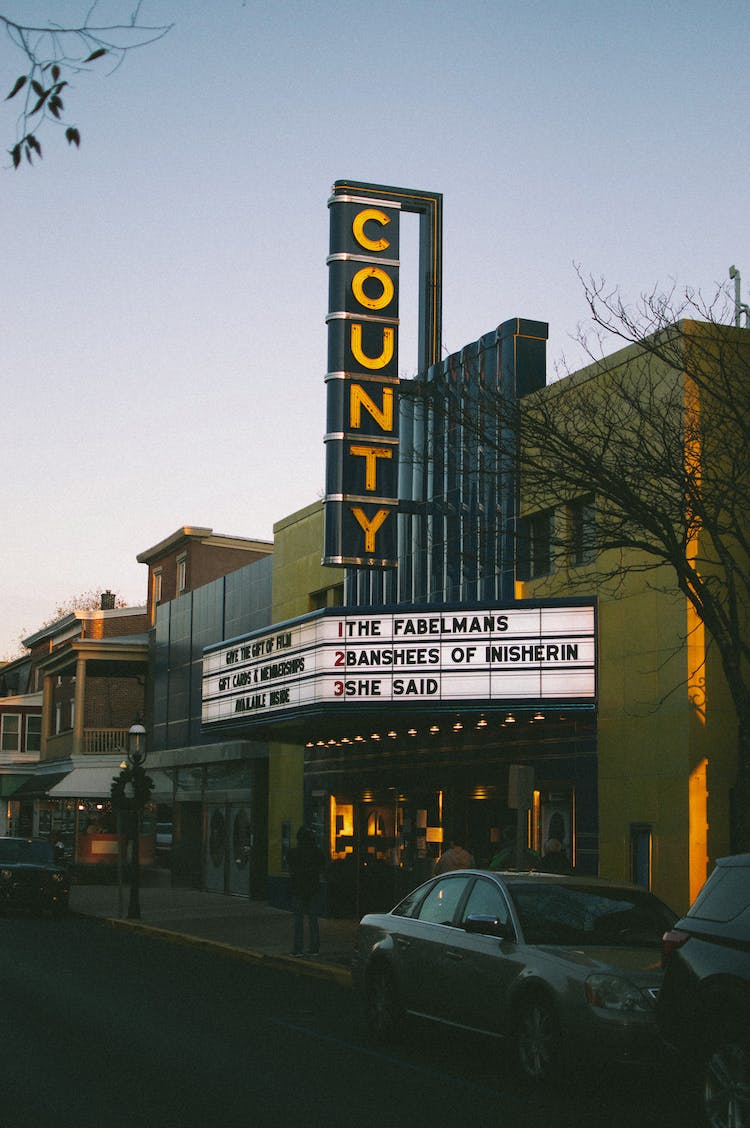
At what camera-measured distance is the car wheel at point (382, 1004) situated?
12.4 m

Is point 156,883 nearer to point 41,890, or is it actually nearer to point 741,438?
point 41,890

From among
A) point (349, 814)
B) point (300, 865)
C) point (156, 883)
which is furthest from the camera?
point (156, 883)

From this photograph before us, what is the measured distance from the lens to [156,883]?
41.6 metres

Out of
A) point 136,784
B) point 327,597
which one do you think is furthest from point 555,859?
point 136,784

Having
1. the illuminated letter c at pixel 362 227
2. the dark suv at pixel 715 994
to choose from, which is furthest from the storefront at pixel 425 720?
the dark suv at pixel 715 994

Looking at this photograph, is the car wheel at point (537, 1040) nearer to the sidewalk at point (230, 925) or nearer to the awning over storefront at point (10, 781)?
the sidewalk at point (230, 925)

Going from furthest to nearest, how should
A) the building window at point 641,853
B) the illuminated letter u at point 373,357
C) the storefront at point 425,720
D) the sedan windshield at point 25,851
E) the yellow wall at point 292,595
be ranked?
the sedan windshield at point 25,851 < the yellow wall at point 292,595 < the illuminated letter u at point 373,357 < the storefront at point 425,720 < the building window at point 641,853

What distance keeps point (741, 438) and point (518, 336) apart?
7675 mm

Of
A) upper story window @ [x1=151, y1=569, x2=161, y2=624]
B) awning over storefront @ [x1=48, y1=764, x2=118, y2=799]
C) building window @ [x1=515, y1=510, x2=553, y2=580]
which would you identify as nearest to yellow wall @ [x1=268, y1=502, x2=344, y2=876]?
building window @ [x1=515, y1=510, x2=553, y2=580]

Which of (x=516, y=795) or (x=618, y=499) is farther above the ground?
(x=618, y=499)

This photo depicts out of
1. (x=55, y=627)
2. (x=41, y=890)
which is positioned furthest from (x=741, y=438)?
(x=55, y=627)

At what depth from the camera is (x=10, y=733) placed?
214ft

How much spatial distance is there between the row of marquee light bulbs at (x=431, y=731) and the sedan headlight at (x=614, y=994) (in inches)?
395

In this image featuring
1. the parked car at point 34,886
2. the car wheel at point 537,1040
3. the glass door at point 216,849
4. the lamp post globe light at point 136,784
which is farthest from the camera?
the glass door at point 216,849
